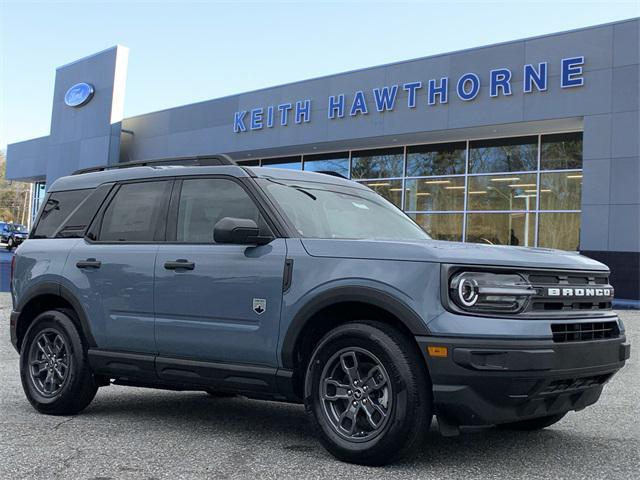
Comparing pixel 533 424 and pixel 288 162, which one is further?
pixel 288 162

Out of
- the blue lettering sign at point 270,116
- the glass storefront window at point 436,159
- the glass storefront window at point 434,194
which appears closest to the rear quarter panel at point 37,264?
the glass storefront window at point 434,194

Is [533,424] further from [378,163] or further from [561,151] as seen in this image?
[378,163]

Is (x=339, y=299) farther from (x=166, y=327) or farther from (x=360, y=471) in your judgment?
(x=166, y=327)

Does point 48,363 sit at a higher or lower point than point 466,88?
lower

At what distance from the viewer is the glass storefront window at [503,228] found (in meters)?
20.5

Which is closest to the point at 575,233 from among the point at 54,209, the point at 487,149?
the point at 487,149

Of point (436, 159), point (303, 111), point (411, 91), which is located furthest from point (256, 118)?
point (436, 159)

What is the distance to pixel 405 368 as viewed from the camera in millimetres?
4000

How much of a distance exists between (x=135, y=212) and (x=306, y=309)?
2038mm

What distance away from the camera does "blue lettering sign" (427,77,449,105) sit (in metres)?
21.0

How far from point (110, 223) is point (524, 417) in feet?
11.9

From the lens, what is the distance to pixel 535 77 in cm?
1919

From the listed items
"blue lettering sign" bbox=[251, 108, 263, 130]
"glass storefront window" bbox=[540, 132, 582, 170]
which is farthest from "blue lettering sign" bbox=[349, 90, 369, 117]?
"glass storefront window" bbox=[540, 132, 582, 170]

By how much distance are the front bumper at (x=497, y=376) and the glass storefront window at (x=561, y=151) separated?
17085 millimetres
